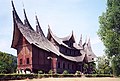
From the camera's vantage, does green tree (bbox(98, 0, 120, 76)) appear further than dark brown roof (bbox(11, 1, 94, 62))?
No

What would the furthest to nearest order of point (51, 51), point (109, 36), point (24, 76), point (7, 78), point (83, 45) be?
point (83, 45) → point (51, 51) → point (24, 76) → point (7, 78) → point (109, 36)

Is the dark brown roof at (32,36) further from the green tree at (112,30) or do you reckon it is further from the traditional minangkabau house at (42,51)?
the green tree at (112,30)

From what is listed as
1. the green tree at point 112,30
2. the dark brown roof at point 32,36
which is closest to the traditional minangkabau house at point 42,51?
the dark brown roof at point 32,36

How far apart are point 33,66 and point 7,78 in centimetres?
1804

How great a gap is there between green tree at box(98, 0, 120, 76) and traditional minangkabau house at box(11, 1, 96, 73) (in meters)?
23.4

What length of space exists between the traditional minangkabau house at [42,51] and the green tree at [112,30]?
23.4 meters

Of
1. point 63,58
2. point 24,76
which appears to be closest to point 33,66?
point 63,58

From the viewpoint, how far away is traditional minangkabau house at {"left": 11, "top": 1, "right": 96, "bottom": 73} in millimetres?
49938

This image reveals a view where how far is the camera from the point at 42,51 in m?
52.4

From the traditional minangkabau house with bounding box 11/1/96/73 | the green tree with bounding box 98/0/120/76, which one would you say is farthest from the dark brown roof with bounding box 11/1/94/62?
the green tree with bounding box 98/0/120/76

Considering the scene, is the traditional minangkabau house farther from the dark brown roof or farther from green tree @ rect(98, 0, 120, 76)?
green tree @ rect(98, 0, 120, 76)

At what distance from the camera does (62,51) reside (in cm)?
5956

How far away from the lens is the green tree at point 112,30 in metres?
26.3

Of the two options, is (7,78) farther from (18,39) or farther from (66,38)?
(66,38)
